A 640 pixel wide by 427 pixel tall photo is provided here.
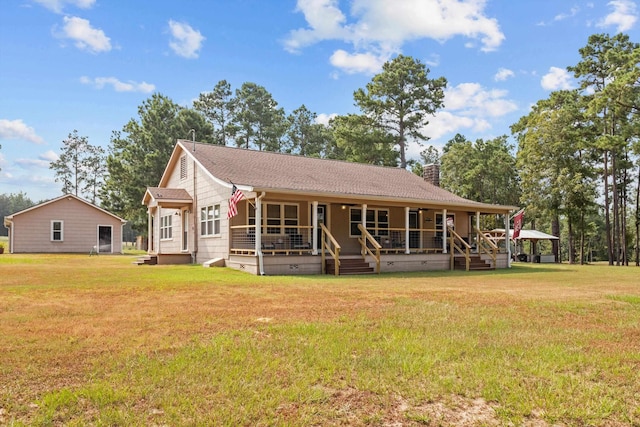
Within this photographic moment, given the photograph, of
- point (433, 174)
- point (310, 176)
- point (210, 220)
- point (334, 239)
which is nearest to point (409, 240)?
point (310, 176)

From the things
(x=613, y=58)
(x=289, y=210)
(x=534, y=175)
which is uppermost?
(x=613, y=58)

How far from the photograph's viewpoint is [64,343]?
15.9ft

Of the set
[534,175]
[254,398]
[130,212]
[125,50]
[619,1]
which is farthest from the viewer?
[130,212]

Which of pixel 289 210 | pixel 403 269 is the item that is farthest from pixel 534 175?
pixel 289 210

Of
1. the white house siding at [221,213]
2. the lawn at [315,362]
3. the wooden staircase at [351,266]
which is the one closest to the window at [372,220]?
the wooden staircase at [351,266]

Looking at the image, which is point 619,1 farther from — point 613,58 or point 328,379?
point 328,379

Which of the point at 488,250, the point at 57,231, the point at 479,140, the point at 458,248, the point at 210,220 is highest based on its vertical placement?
the point at 479,140

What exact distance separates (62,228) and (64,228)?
11 cm

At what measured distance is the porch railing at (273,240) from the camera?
15.1 m

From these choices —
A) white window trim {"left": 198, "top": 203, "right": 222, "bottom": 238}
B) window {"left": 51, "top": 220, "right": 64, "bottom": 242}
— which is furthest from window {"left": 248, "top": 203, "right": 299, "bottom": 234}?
window {"left": 51, "top": 220, "right": 64, "bottom": 242}

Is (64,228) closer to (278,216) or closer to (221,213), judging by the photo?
(221,213)

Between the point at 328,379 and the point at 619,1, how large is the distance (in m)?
17.5

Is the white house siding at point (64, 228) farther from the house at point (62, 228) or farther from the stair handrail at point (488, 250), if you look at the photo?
the stair handrail at point (488, 250)

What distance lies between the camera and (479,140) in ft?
128
